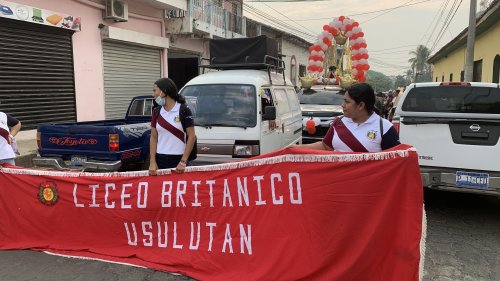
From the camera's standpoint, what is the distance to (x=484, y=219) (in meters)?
5.79

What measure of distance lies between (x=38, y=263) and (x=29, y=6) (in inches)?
337

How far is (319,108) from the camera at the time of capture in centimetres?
1152

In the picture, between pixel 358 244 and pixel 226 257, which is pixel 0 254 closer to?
pixel 226 257

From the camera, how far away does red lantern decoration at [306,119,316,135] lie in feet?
34.3

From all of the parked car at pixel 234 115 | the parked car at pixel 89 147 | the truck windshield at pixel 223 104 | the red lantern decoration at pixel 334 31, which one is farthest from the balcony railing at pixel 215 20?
the parked car at pixel 89 147

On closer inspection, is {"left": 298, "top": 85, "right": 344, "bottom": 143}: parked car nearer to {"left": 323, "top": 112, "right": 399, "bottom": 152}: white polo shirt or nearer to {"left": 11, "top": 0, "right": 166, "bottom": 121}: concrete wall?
{"left": 11, "top": 0, "right": 166, "bottom": 121}: concrete wall

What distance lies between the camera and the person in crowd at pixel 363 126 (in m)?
3.46

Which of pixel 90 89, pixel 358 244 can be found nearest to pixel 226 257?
pixel 358 244

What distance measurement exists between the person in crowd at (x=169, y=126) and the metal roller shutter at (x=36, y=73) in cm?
729

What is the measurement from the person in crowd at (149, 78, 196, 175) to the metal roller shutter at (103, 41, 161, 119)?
397 inches

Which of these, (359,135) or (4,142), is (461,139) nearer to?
(359,135)

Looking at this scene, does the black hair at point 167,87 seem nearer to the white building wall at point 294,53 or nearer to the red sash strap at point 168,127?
the red sash strap at point 168,127

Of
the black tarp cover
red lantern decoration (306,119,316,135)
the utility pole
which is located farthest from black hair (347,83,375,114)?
the utility pole

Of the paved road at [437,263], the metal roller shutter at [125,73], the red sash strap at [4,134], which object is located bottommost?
the paved road at [437,263]
